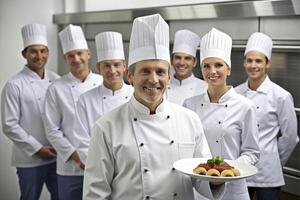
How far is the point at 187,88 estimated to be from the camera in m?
2.45

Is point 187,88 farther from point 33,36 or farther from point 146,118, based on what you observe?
point 33,36

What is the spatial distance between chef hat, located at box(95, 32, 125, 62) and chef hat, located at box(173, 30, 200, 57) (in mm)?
310

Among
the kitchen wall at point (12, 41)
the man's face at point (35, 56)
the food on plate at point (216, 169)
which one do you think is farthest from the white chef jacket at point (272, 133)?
the kitchen wall at point (12, 41)

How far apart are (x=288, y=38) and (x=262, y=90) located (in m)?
0.27

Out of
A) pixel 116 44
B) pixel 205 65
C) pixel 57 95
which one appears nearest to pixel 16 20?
pixel 57 95

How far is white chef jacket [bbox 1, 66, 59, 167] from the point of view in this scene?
107 inches

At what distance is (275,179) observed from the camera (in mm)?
2135

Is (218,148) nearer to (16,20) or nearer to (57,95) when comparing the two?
(57,95)

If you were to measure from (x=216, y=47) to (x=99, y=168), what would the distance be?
850 mm

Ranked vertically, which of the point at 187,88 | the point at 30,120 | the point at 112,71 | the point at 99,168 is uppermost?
the point at 112,71

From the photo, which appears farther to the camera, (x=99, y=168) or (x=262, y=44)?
(x=262, y=44)

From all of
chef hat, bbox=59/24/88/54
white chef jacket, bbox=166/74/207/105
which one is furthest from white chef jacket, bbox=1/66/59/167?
white chef jacket, bbox=166/74/207/105

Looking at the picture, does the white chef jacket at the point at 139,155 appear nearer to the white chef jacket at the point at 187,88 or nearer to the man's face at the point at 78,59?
the white chef jacket at the point at 187,88

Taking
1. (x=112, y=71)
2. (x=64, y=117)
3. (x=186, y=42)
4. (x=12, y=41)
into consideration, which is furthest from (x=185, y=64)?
(x=12, y=41)
